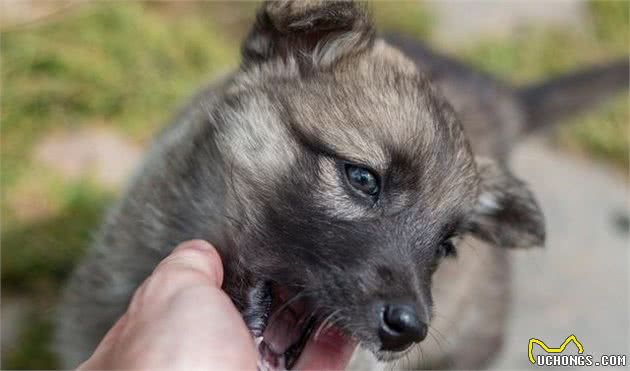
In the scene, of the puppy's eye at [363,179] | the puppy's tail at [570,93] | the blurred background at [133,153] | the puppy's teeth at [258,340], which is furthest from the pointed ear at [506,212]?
the puppy's tail at [570,93]

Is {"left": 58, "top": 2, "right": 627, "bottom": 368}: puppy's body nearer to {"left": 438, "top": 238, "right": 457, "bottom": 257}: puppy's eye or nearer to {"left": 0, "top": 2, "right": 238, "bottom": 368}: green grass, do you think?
{"left": 438, "top": 238, "right": 457, "bottom": 257}: puppy's eye

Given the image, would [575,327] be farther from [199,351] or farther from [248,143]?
[199,351]

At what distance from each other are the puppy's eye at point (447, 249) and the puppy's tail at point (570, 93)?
1805mm

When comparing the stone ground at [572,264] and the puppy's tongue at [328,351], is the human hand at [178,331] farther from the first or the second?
the stone ground at [572,264]

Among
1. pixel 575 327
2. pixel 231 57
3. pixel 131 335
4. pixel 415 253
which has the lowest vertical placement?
pixel 575 327

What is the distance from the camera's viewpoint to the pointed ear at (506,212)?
2.99 m

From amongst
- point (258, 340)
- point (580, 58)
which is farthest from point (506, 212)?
point (580, 58)

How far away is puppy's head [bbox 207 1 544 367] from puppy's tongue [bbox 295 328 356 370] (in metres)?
0.03

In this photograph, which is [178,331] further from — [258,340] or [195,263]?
[258,340]

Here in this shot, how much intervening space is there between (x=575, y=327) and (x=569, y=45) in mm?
2775

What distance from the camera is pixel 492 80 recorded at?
172 inches

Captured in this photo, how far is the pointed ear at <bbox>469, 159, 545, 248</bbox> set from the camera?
299 centimetres

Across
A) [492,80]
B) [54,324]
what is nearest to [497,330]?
[492,80]

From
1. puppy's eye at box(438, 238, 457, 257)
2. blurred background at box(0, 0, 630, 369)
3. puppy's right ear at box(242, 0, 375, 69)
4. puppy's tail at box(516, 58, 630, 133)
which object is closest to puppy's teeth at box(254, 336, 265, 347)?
puppy's eye at box(438, 238, 457, 257)
